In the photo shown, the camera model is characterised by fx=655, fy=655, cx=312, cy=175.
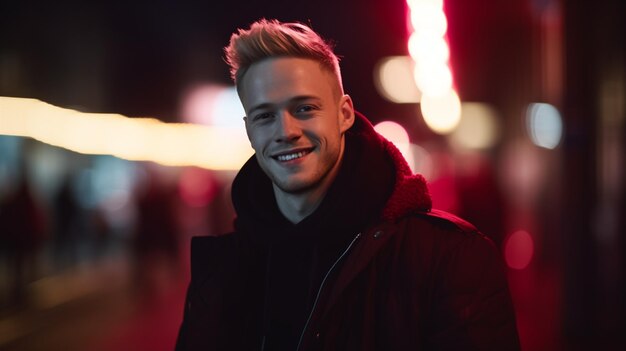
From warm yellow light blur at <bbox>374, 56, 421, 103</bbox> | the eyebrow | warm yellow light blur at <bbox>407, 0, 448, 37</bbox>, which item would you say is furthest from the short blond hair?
warm yellow light blur at <bbox>374, 56, 421, 103</bbox>

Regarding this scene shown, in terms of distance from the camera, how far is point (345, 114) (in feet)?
7.88

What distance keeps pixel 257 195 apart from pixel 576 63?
5.18 meters

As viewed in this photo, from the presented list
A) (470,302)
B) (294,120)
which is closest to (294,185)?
(294,120)

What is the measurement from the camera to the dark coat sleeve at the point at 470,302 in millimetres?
1920

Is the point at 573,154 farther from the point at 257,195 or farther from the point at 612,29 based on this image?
the point at 257,195

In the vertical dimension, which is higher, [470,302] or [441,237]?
[441,237]

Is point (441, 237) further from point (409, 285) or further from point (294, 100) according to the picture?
point (294, 100)

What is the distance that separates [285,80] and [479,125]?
31.6 m

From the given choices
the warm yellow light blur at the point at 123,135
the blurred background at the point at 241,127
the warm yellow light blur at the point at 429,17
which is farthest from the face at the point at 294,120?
the warm yellow light blur at the point at 123,135

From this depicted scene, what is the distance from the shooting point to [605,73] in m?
6.63

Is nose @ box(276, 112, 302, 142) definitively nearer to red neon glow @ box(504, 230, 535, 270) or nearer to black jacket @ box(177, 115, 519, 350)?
black jacket @ box(177, 115, 519, 350)

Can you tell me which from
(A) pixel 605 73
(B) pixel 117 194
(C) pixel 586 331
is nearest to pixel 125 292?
(C) pixel 586 331

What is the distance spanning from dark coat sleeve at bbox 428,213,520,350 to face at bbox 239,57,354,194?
547 mm

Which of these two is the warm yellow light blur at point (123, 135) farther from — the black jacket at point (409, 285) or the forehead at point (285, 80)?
the black jacket at point (409, 285)
